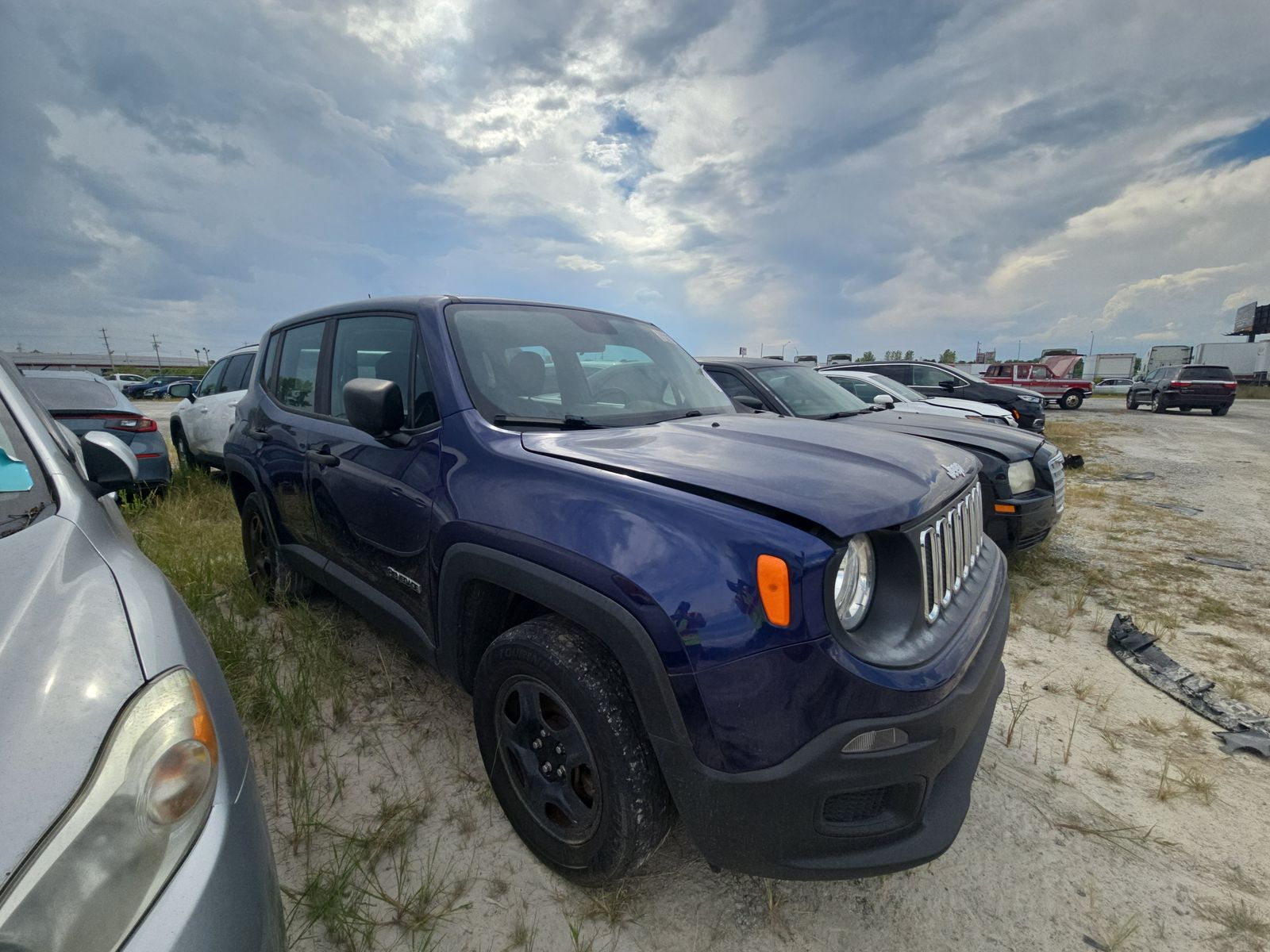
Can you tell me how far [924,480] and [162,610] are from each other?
1962 mm

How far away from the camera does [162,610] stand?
1.24m

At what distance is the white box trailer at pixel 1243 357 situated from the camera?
38844 millimetres

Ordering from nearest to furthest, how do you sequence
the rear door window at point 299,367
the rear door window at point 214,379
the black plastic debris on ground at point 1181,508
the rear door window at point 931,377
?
the rear door window at point 299,367, the black plastic debris on ground at point 1181,508, the rear door window at point 214,379, the rear door window at point 931,377

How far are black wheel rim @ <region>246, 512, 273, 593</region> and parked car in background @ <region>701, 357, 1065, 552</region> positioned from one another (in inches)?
132

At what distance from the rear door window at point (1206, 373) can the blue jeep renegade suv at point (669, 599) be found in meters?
25.3

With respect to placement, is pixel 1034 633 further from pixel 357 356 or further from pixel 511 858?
pixel 357 356

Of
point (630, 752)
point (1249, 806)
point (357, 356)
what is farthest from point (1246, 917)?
point (357, 356)

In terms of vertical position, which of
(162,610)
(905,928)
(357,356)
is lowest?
(905,928)

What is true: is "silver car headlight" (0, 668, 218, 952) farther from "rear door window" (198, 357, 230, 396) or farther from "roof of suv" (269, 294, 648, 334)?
"rear door window" (198, 357, 230, 396)

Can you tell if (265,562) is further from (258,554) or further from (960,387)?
(960,387)

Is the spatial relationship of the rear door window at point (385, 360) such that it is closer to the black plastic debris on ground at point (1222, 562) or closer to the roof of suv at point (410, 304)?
the roof of suv at point (410, 304)

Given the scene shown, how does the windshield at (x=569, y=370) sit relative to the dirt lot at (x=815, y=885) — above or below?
above

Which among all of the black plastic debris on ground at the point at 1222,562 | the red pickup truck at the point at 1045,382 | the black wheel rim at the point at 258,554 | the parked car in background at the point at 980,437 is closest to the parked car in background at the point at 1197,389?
the red pickup truck at the point at 1045,382

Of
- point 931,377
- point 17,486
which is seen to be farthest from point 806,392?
point 931,377
